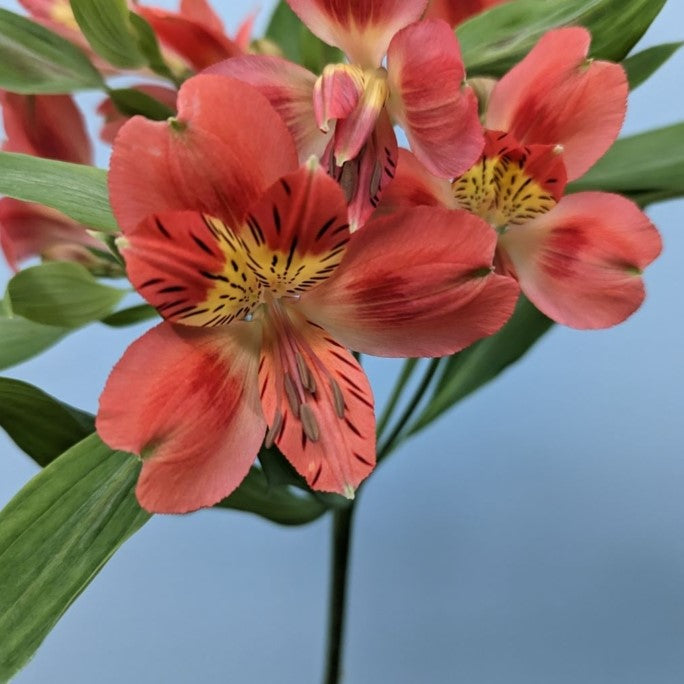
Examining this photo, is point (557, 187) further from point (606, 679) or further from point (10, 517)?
point (606, 679)

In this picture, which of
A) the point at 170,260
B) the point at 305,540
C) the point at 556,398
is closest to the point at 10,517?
the point at 170,260

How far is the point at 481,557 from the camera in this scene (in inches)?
44.4

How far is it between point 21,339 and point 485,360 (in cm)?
35

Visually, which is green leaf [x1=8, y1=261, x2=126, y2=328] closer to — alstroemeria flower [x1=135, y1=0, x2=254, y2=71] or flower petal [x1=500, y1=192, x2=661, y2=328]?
alstroemeria flower [x1=135, y1=0, x2=254, y2=71]

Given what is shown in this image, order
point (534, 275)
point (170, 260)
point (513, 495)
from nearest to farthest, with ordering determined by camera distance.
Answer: point (170, 260)
point (534, 275)
point (513, 495)

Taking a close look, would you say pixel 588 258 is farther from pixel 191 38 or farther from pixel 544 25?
pixel 191 38

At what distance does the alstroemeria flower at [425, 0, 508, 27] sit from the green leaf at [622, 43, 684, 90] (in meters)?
0.11

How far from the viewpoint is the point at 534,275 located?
1.42 ft

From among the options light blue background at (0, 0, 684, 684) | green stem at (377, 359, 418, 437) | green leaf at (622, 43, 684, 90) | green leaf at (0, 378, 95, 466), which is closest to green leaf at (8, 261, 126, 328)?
green leaf at (0, 378, 95, 466)

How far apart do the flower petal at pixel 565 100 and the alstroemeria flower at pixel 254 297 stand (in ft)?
0.32

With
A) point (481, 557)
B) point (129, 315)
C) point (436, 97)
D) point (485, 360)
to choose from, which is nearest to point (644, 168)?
point (485, 360)

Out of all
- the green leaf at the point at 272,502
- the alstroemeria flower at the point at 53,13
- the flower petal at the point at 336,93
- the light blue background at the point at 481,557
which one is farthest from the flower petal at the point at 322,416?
the light blue background at the point at 481,557

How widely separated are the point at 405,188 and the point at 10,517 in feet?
0.87

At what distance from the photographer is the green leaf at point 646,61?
574 millimetres
